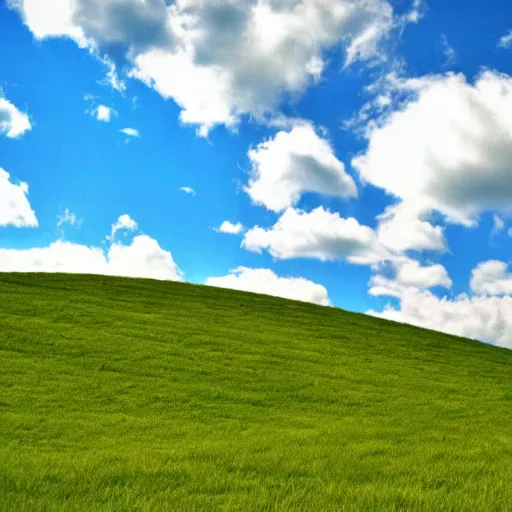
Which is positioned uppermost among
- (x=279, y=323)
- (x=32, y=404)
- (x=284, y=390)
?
(x=279, y=323)

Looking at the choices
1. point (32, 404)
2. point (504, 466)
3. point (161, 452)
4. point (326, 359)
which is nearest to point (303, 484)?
point (161, 452)

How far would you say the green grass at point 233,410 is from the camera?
8.62 metres

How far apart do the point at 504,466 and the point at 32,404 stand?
1305 centimetres

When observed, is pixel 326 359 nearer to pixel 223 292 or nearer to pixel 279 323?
pixel 279 323

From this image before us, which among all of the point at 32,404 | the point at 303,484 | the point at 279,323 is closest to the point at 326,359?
the point at 279,323

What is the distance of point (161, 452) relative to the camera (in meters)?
11.5

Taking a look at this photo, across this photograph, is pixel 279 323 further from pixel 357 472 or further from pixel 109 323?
pixel 357 472

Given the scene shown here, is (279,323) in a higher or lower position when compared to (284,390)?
higher

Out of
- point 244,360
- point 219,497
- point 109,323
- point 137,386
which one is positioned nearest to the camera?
point 219,497

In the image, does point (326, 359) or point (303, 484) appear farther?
point (326, 359)

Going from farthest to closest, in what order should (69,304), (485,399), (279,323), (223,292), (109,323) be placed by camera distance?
1. (223,292)
2. (279,323)
3. (69,304)
4. (109,323)
5. (485,399)

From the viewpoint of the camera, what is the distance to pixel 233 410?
17875 millimetres

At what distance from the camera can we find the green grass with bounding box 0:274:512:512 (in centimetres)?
862

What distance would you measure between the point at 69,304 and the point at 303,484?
26.3m
